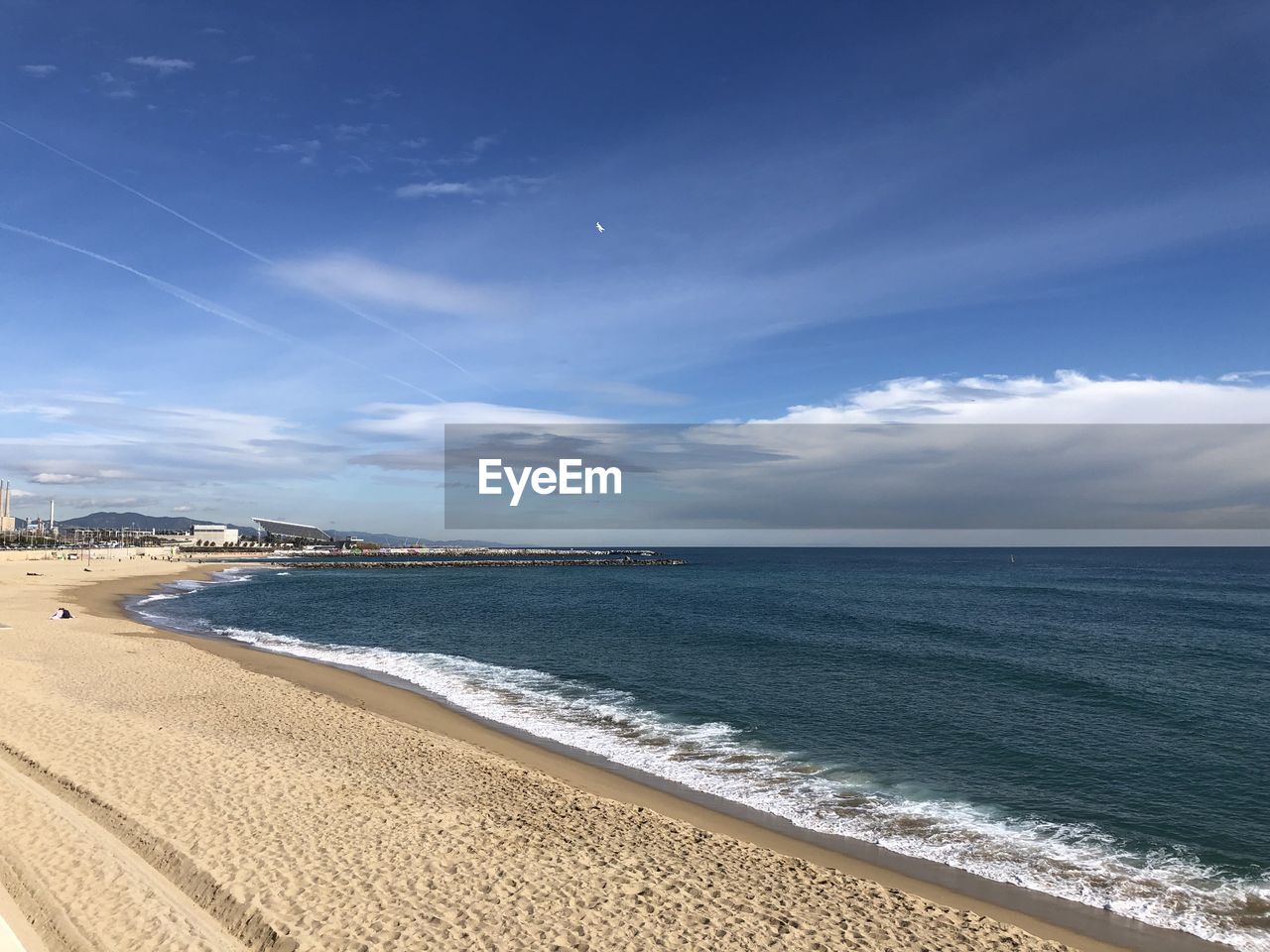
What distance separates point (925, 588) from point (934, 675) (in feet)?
160

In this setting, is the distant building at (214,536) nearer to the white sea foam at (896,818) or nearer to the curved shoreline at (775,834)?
the curved shoreline at (775,834)

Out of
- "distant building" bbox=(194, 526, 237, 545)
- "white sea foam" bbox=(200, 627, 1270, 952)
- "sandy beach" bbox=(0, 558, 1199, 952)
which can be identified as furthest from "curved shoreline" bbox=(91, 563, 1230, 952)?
"distant building" bbox=(194, 526, 237, 545)

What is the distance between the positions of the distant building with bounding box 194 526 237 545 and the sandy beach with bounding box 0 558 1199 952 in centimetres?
19196

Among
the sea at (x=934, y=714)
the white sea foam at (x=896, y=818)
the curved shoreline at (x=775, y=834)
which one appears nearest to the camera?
the curved shoreline at (x=775, y=834)

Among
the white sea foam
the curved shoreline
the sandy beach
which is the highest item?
the sandy beach

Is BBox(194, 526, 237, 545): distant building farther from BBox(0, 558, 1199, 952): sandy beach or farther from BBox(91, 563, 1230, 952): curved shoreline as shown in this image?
BBox(0, 558, 1199, 952): sandy beach

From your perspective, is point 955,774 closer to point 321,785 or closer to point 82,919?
point 321,785

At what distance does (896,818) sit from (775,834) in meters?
A: 2.59

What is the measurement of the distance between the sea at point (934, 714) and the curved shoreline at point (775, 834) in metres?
0.39

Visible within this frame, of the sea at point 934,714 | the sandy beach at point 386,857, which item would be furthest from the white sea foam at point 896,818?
the sandy beach at point 386,857

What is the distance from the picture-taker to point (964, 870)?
36.9 ft

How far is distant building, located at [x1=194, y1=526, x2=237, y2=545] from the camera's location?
185 m

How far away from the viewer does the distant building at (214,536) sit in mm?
184550

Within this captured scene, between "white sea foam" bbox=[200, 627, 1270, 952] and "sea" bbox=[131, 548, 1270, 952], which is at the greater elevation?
"white sea foam" bbox=[200, 627, 1270, 952]
